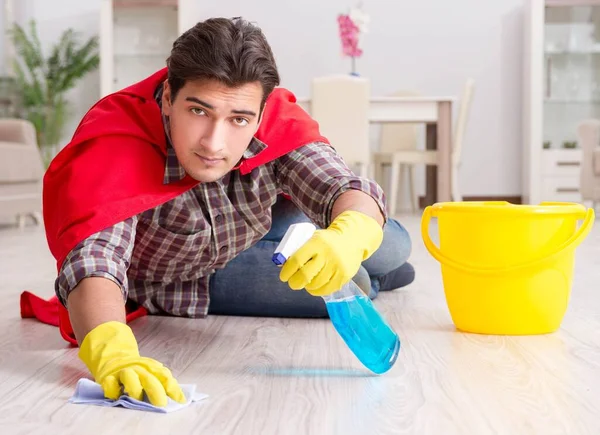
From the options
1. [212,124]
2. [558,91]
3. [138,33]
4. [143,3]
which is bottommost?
[212,124]

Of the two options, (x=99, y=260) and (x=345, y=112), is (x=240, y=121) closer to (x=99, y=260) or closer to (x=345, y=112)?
(x=99, y=260)

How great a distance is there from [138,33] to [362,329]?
5014 millimetres

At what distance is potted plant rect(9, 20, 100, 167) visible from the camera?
5.89 meters

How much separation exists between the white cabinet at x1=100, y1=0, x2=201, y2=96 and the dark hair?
A: 4648 mm

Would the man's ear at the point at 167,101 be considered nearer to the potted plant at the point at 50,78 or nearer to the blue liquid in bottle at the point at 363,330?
the blue liquid in bottle at the point at 363,330

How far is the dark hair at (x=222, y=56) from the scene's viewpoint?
132 cm

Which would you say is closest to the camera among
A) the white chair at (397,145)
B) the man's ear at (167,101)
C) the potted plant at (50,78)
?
the man's ear at (167,101)

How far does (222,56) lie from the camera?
132cm

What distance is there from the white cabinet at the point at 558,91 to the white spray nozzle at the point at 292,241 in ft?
15.6

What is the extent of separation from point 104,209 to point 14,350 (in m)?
0.36

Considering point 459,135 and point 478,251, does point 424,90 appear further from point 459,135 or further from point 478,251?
point 478,251

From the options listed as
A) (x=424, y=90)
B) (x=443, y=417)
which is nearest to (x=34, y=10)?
(x=424, y=90)

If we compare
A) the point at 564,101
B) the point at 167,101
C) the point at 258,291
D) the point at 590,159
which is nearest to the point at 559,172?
the point at 564,101

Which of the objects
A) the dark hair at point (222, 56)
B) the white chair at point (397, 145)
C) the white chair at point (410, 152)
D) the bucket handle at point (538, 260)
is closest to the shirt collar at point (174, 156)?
the dark hair at point (222, 56)
